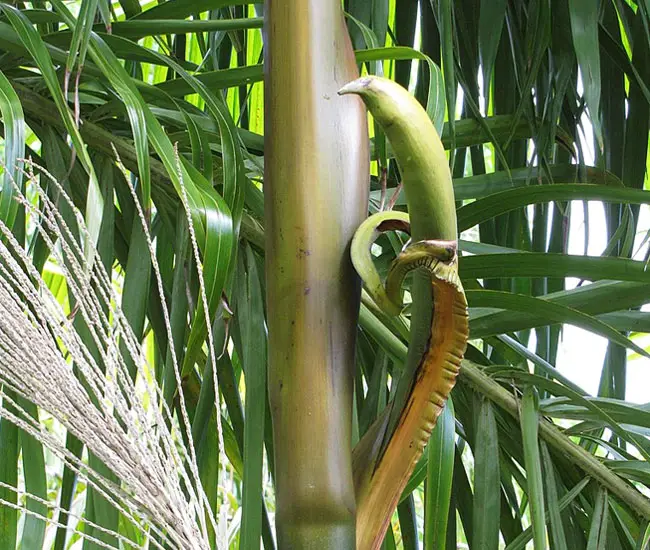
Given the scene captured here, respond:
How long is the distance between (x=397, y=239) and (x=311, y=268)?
30 cm

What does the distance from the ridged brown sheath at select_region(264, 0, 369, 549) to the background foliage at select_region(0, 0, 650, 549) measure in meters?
0.11

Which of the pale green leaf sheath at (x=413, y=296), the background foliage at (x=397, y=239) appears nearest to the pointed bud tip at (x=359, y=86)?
the pale green leaf sheath at (x=413, y=296)

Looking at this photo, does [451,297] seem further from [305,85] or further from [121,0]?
[121,0]

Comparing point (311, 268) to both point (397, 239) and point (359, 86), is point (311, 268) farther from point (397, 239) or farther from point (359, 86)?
point (397, 239)

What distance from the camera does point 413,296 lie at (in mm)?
383

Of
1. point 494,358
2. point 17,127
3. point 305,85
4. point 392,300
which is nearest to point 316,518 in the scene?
point 392,300

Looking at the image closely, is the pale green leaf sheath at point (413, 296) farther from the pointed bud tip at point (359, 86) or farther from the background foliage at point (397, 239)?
the background foliage at point (397, 239)

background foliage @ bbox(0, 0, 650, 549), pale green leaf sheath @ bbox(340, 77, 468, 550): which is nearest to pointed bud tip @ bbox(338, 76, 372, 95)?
pale green leaf sheath @ bbox(340, 77, 468, 550)

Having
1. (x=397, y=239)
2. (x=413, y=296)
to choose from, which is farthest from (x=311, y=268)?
(x=397, y=239)

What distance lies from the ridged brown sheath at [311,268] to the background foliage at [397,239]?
0.11 meters

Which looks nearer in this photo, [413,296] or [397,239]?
[413,296]

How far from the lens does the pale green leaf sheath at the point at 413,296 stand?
0.34 metres

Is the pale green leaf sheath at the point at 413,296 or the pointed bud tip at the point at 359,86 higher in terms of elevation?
the pointed bud tip at the point at 359,86

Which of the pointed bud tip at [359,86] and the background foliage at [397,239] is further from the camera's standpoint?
the background foliage at [397,239]
